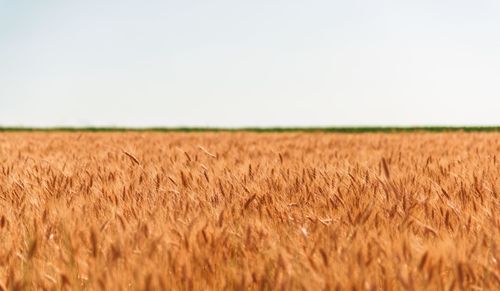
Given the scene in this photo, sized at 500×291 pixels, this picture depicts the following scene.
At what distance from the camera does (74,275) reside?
1779mm

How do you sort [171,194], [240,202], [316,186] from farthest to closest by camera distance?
1. [316,186]
2. [171,194]
3. [240,202]

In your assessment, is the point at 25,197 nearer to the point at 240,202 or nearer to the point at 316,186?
the point at 240,202

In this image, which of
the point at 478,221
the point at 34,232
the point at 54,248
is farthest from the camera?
the point at 478,221

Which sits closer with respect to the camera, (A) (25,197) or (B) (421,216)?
(B) (421,216)

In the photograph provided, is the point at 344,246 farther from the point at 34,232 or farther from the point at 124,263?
the point at 34,232

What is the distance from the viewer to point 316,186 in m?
3.42

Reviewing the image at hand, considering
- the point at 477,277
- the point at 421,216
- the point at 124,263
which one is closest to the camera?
the point at 477,277

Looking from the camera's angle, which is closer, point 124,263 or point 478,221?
point 124,263

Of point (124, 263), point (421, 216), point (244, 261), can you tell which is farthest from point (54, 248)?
point (421, 216)

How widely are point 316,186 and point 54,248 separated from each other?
1659 mm

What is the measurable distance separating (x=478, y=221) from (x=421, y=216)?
31cm

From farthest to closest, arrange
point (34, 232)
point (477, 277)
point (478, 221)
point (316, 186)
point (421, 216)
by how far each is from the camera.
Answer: point (316, 186) < point (421, 216) < point (478, 221) < point (34, 232) < point (477, 277)

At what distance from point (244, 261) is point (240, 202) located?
1176mm

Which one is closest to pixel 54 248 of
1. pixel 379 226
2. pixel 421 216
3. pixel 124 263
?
pixel 124 263
